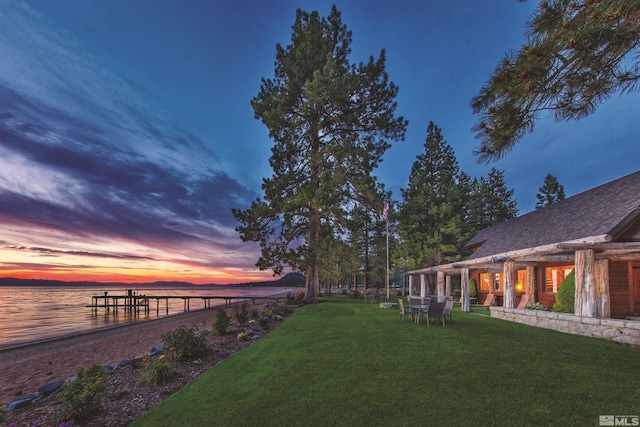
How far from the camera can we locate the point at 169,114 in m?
21.6

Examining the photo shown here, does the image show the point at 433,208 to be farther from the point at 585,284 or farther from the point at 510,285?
the point at 585,284

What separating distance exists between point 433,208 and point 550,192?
19387 millimetres

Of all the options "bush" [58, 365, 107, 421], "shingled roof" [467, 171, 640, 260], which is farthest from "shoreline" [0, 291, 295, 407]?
"shingled roof" [467, 171, 640, 260]

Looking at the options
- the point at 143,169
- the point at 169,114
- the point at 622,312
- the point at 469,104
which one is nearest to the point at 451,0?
the point at 469,104

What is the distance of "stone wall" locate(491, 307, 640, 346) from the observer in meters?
7.73

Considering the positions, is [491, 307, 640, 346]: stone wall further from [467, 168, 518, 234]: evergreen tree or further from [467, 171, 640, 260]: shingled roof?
[467, 168, 518, 234]: evergreen tree

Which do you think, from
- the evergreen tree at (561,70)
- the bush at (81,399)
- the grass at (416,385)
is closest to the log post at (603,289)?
the grass at (416,385)

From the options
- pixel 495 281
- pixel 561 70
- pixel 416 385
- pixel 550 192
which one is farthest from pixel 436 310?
pixel 550 192

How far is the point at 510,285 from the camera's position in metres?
13.3

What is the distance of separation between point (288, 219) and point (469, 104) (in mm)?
19523

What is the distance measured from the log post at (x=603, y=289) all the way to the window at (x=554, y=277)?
656 cm

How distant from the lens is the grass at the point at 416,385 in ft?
12.7

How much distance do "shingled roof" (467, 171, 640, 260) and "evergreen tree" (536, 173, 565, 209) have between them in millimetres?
22800

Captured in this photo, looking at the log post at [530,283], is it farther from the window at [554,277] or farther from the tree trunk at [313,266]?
the tree trunk at [313,266]
